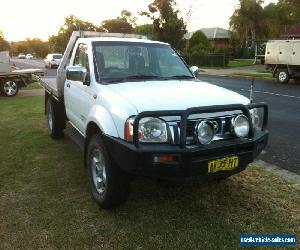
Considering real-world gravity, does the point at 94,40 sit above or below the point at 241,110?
above

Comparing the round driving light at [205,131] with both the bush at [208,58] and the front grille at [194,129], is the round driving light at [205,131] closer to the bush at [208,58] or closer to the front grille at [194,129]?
the front grille at [194,129]

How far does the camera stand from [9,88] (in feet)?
51.1

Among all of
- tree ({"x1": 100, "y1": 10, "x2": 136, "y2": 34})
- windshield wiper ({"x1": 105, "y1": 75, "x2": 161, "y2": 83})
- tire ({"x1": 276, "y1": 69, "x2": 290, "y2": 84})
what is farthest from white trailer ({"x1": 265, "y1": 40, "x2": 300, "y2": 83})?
tree ({"x1": 100, "y1": 10, "x2": 136, "y2": 34})

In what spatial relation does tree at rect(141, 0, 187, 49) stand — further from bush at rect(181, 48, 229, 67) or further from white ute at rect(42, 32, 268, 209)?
white ute at rect(42, 32, 268, 209)

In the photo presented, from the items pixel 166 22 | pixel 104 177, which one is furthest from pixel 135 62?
pixel 166 22

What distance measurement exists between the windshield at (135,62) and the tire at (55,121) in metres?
2.38

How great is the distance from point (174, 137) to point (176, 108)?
1.01 ft

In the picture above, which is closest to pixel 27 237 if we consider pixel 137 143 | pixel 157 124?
pixel 137 143

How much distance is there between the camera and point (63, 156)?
263 inches

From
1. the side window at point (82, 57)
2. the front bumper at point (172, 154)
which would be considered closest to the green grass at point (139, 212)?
the front bumper at point (172, 154)

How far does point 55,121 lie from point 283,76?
17472mm

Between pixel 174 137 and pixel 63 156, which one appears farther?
pixel 63 156

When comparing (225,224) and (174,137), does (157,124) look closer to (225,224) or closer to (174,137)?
(174,137)

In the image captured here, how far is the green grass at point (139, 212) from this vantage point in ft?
12.9
